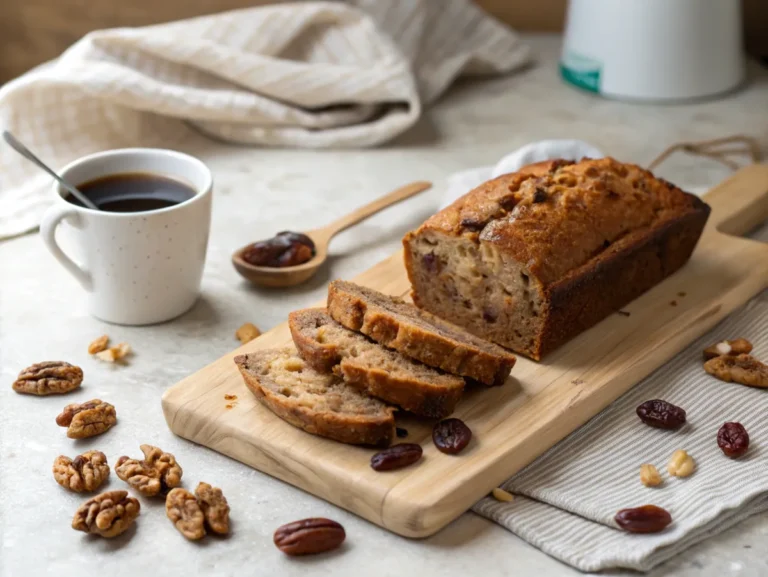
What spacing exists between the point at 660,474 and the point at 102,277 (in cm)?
145

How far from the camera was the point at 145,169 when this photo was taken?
A: 9.09 ft

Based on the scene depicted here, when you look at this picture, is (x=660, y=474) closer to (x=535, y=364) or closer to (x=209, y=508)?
(x=535, y=364)

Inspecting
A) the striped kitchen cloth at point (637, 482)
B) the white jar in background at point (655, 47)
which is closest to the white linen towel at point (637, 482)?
the striped kitchen cloth at point (637, 482)

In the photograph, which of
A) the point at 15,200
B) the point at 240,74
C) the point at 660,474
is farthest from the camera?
the point at 240,74

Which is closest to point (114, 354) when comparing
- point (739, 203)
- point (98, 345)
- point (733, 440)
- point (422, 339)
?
point (98, 345)

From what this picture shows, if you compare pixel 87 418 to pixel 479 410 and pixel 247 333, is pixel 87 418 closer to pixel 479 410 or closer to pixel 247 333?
pixel 247 333

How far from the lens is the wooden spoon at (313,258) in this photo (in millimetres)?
2842

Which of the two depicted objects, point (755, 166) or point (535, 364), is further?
point (755, 166)

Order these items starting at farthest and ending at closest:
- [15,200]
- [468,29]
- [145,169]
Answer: [468,29] → [15,200] → [145,169]

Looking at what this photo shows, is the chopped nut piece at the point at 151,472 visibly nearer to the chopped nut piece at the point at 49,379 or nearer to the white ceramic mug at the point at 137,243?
the chopped nut piece at the point at 49,379

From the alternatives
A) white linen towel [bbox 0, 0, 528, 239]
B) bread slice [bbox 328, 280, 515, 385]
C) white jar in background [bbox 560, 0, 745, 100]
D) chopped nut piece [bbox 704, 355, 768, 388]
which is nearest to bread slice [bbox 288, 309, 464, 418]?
bread slice [bbox 328, 280, 515, 385]

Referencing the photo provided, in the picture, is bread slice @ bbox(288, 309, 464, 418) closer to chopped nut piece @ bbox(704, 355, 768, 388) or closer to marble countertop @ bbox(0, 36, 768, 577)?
marble countertop @ bbox(0, 36, 768, 577)

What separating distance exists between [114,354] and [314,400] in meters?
0.68

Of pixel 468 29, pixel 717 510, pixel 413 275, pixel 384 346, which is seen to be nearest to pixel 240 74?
pixel 468 29
